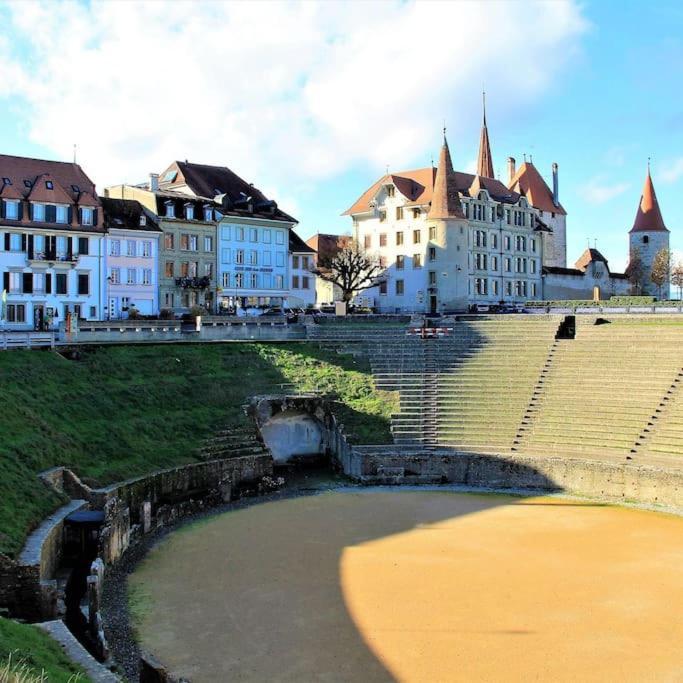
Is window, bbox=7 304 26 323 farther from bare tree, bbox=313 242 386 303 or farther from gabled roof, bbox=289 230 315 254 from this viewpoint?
bare tree, bbox=313 242 386 303

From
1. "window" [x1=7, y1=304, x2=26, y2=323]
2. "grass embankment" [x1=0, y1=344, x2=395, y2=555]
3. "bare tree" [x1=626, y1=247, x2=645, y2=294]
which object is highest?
"bare tree" [x1=626, y1=247, x2=645, y2=294]

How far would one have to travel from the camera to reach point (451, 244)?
66.2m

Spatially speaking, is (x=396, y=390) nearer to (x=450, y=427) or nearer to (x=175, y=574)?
(x=450, y=427)

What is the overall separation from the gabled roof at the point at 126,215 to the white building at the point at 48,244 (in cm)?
176

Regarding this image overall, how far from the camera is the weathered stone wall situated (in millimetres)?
30969

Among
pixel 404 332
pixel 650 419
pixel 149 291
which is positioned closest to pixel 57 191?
pixel 149 291

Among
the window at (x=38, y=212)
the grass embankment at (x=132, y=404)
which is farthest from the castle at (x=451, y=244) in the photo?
the window at (x=38, y=212)

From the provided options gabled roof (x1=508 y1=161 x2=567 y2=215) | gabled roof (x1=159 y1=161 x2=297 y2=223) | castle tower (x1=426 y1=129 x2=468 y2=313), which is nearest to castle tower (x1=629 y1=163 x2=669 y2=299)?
gabled roof (x1=508 y1=161 x2=567 y2=215)

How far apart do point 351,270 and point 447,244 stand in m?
7.90

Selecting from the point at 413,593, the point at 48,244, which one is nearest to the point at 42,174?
the point at 48,244

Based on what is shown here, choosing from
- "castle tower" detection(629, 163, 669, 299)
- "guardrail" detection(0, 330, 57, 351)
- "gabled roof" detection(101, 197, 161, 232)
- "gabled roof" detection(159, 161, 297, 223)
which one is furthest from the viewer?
"castle tower" detection(629, 163, 669, 299)

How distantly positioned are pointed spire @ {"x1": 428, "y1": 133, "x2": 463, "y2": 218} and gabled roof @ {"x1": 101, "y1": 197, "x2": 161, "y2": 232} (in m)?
22.3

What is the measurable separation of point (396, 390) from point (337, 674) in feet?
81.8

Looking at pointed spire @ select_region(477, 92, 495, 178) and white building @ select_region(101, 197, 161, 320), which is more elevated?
pointed spire @ select_region(477, 92, 495, 178)
